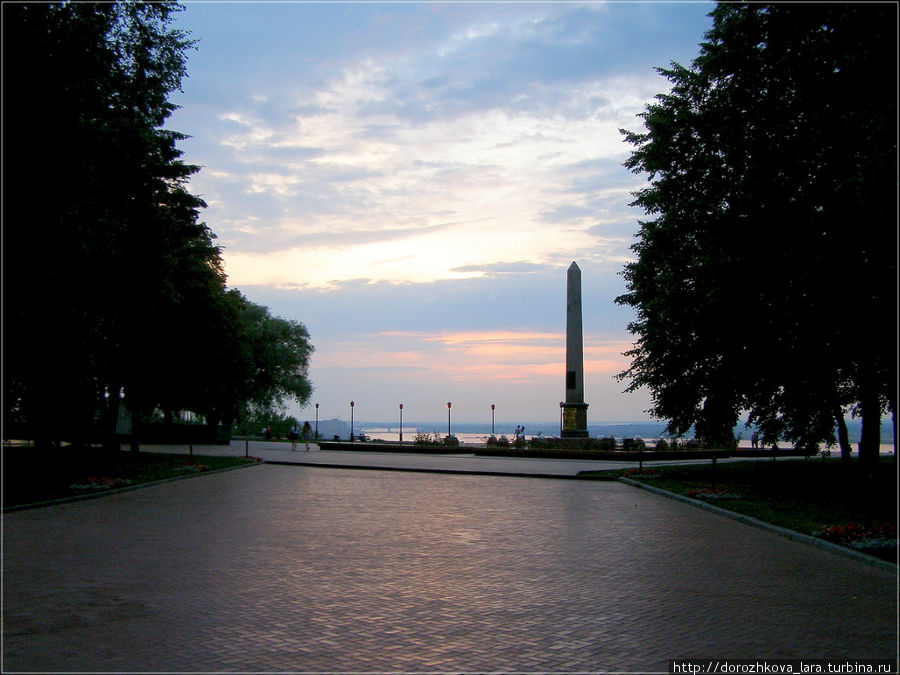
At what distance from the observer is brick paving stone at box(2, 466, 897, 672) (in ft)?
21.6

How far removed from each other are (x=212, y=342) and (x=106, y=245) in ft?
47.7

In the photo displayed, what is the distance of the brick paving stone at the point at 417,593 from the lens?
6578 mm

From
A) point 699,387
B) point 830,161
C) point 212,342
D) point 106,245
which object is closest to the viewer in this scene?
point 830,161

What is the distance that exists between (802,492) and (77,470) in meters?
22.0

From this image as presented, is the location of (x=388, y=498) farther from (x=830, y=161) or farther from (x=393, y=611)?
(x=830, y=161)

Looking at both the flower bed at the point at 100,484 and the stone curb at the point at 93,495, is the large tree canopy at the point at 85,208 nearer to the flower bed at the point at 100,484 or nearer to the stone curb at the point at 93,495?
the flower bed at the point at 100,484

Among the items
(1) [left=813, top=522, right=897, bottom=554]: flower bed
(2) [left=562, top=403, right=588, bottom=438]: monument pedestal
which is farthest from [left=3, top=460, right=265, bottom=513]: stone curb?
(2) [left=562, top=403, right=588, bottom=438]: monument pedestal

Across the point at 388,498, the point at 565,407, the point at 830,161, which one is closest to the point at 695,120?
the point at 830,161

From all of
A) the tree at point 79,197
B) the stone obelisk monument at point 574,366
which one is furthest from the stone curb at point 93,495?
the stone obelisk monument at point 574,366

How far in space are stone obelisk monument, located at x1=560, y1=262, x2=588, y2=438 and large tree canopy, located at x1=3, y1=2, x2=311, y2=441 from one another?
19.8 metres

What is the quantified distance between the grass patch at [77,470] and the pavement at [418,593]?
2951 mm

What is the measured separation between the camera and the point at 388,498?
19.8 m

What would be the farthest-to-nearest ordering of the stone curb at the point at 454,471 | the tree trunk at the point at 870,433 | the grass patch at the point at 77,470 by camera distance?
the stone curb at the point at 454,471 < the tree trunk at the point at 870,433 < the grass patch at the point at 77,470

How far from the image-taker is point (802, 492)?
70.0ft
